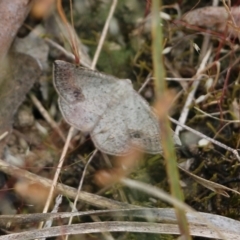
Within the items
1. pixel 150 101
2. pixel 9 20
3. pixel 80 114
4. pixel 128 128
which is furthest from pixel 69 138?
pixel 9 20

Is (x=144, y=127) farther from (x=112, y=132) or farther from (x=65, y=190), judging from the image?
(x=65, y=190)

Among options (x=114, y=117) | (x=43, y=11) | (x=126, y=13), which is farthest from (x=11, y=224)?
(x=126, y=13)

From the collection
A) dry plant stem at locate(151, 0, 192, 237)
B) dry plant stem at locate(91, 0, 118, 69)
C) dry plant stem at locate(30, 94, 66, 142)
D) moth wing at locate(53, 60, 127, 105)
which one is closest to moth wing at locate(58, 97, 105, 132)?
moth wing at locate(53, 60, 127, 105)

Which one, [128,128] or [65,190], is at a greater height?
[128,128]

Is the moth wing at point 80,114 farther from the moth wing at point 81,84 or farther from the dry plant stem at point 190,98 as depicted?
the dry plant stem at point 190,98

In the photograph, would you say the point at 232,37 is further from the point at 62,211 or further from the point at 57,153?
the point at 62,211

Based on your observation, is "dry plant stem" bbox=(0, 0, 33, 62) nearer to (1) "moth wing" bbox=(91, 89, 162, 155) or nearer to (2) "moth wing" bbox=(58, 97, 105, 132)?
(2) "moth wing" bbox=(58, 97, 105, 132)
